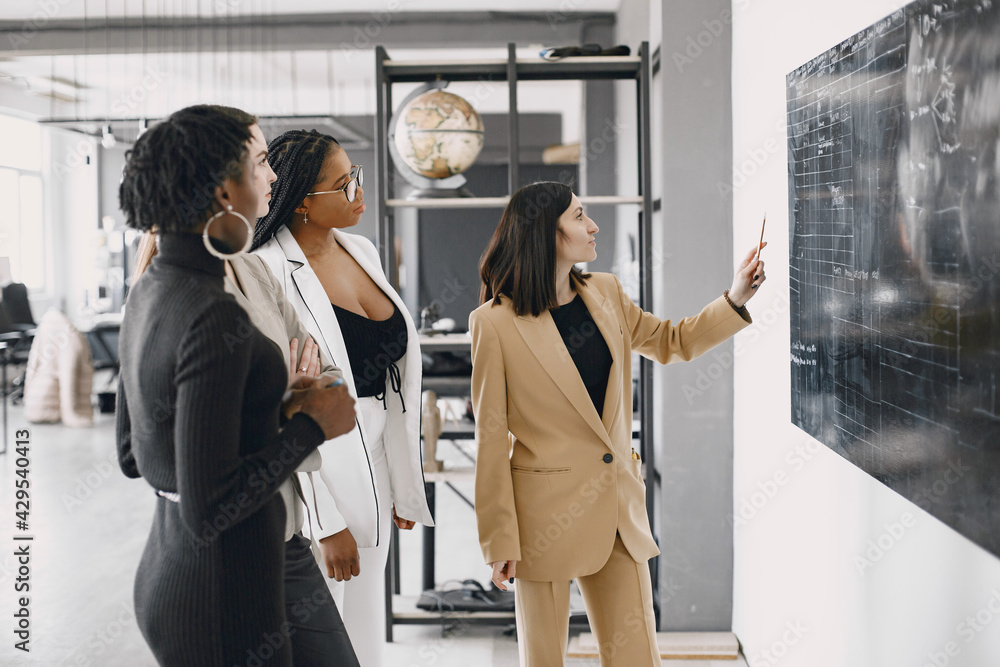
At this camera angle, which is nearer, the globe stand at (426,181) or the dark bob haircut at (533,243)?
the dark bob haircut at (533,243)

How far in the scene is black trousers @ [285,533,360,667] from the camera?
1308 mm

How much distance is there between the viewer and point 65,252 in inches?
462

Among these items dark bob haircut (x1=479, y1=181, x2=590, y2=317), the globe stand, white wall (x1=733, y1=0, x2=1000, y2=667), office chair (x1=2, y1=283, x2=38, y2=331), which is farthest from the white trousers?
office chair (x1=2, y1=283, x2=38, y2=331)

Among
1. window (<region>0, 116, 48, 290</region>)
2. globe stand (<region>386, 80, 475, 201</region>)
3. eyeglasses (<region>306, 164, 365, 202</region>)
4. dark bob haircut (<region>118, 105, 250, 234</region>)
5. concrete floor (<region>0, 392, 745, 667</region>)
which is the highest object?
window (<region>0, 116, 48, 290</region>)

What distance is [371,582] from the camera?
1.88 metres

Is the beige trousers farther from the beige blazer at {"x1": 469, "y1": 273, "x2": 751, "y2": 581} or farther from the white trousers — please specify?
the white trousers

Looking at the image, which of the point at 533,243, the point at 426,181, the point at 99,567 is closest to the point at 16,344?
the point at 99,567

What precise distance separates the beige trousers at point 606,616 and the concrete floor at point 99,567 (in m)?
0.97

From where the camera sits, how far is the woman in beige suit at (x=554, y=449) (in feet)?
6.06

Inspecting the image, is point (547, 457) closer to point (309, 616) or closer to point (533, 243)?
point (533, 243)

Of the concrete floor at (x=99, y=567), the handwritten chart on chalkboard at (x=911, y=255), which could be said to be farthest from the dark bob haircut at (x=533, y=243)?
the concrete floor at (x=99, y=567)

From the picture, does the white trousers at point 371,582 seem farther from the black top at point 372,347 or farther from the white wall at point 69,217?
the white wall at point 69,217

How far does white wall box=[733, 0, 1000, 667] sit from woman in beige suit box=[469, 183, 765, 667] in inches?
16.9

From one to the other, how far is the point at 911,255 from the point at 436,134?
72.4 inches
